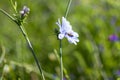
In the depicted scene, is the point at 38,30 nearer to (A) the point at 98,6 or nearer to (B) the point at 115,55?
(A) the point at 98,6

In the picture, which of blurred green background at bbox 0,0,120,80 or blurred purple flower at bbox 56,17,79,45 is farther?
blurred green background at bbox 0,0,120,80

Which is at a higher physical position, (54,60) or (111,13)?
(111,13)

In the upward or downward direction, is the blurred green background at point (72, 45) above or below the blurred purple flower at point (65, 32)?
above

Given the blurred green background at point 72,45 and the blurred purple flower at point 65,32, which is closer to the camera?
the blurred purple flower at point 65,32

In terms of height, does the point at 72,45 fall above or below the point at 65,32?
above

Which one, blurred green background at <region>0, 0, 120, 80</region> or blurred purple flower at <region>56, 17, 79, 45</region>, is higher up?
blurred green background at <region>0, 0, 120, 80</region>

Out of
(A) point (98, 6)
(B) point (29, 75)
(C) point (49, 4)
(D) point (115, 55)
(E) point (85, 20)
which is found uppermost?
(C) point (49, 4)

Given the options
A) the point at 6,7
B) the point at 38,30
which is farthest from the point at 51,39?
the point at 6,7

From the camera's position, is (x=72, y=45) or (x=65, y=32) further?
(x=72, y=45)
